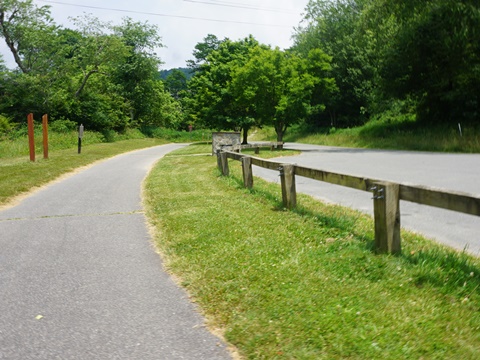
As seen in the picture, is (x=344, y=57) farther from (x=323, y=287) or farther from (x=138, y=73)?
(x=323, y=287)

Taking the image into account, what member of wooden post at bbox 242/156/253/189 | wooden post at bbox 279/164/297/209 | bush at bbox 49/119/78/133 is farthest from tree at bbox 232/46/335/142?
wooden post at bbox 279/164/297/209

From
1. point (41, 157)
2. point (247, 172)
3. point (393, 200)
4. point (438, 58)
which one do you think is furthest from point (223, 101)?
point (393, 200)

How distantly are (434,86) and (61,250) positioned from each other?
94.7 ft

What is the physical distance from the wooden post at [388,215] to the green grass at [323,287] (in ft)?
0.55

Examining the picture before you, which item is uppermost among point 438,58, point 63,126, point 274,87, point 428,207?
point 438,58

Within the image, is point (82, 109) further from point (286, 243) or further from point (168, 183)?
point (286, 243)

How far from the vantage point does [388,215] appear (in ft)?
16.8

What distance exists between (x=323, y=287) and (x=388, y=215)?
52.1 inches

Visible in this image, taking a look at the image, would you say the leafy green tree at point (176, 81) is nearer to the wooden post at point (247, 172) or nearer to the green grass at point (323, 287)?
the wooden post at point (247, 172)

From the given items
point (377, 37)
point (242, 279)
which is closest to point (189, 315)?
point (242, 279)

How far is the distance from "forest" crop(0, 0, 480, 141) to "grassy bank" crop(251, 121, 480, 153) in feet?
4.53

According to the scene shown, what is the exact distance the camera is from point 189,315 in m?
Answer: 4.08

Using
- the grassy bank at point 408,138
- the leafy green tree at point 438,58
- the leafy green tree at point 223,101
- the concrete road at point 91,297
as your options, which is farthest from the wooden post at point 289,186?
the leafy green tree at point 223,101

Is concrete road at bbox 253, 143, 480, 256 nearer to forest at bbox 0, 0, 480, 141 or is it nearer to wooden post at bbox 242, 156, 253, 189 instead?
wooden post at bbox 242, 156, 253, 189
